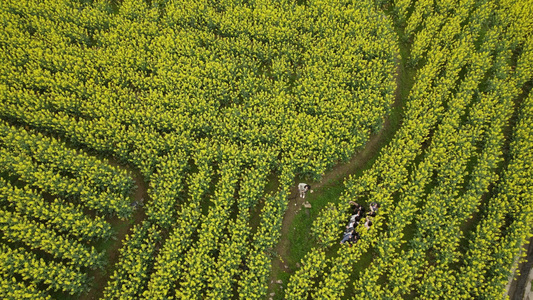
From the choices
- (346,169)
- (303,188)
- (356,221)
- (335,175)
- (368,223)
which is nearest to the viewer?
(368,223)

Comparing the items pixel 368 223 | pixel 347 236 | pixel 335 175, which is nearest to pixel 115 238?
pixel 347 236

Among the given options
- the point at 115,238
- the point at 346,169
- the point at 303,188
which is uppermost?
the point at 346,169

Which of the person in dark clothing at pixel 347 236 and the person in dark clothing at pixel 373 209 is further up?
the person in dark clothing at pixel 373 209

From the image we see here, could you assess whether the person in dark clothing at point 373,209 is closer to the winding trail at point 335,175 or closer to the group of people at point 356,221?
the group of people at point 356,221

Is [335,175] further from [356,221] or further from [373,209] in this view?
[356,221]

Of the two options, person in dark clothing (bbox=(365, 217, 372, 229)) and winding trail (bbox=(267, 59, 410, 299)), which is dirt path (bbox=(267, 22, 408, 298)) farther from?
person in dark clothing (bbox=(365, 217, 372, 229))

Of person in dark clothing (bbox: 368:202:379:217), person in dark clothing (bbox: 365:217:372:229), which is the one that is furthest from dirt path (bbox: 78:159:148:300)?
person in dark clothing (bbox: 368:202:379:217)

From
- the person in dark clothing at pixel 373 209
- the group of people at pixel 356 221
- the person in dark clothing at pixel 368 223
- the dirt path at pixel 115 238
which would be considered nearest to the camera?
the dirt path at pixel 115 238

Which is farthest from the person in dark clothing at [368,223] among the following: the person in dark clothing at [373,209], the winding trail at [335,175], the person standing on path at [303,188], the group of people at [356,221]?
the person standing on path at [303,188]

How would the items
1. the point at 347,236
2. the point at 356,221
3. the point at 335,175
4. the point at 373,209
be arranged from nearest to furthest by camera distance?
1. the point at 347,236
2. the point at 356,221
3. the point at 373,209
4. the point at 335,175
